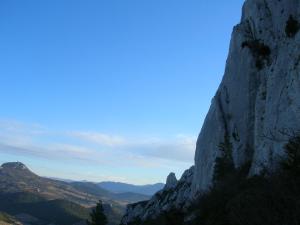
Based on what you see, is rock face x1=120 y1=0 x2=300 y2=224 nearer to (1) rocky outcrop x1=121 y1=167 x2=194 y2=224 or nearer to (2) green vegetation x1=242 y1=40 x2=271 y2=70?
(2) green vegetation x1=242 y1=40 x2=271 y2=70

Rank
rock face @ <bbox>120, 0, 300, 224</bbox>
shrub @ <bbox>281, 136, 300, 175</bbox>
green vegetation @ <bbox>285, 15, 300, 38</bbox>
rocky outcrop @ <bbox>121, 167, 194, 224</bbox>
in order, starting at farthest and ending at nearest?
rocky outcrop @ <bbox>121, 167, 194, 224</bbox> < green vegetation @ <bbox>285, 15, 300, 38</bbox> < rock face @ <bbox>120, 0, 300, 224</bbox> < shrub @ <bbox>281, 136, 300, 175</bbox>

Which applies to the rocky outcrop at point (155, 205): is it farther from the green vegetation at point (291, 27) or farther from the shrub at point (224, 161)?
the green vegetation at point (291, 27)

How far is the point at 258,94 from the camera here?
41469 millimetres

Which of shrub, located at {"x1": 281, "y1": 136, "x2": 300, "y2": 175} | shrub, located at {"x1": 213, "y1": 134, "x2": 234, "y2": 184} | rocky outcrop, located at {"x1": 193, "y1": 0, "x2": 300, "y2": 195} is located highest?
rocky outcrop, located at {"x1": 193, "y1": 0, "x2": 300, "y2": 195}

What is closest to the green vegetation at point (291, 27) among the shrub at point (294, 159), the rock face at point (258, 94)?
the rock face at point (258, 94)

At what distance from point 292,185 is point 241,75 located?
25.7m

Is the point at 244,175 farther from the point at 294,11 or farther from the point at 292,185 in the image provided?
the point at 292,185

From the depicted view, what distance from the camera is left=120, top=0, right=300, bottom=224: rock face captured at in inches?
1332

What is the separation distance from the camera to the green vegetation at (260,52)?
42.5m

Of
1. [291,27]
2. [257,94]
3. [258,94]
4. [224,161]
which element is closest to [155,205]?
[224,161]

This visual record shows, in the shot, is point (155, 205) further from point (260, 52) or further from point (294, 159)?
point (294, 159)

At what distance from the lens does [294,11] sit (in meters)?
37.6

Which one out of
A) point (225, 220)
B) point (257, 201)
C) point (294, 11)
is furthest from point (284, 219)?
point (294, 11)

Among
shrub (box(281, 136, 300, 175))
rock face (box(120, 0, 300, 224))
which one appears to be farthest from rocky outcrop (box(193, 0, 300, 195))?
shrub (box(281, 136, 300, 175))
